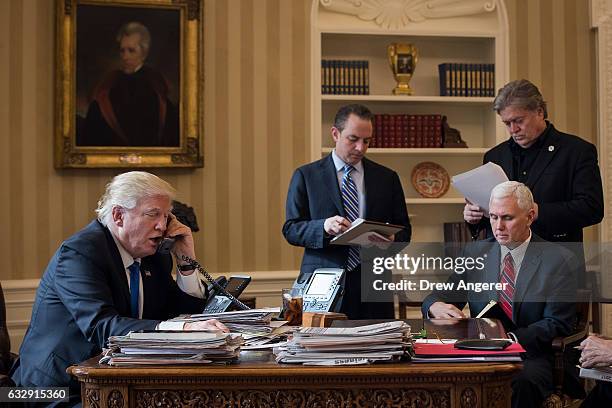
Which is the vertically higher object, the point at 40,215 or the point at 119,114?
the point at 119,114

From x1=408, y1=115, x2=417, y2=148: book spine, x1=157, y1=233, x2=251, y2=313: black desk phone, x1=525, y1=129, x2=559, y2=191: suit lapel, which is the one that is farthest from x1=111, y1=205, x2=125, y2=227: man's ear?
x1=408, y1=115, x2=417, y2=148: book spine

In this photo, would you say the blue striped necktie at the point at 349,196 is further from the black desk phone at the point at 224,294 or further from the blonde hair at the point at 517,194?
the black desk phone at the point at 224,294

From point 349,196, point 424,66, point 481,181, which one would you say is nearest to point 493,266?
point 481,181

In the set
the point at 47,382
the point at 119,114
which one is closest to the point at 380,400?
the point at 47,382

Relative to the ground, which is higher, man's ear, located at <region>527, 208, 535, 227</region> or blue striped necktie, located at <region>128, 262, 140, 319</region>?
man's ear, located at <region>527, 208, 535, 227</region>

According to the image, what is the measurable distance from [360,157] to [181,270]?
3.96 ft

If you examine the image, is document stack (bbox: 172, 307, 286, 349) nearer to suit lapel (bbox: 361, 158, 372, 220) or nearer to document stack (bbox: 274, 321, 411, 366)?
document stack (bbox: 274, 321, 411, 366)

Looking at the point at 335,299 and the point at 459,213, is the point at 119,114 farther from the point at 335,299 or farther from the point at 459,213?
the point at 335,299

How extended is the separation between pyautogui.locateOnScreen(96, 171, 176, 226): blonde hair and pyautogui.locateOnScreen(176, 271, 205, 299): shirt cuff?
1.52ft

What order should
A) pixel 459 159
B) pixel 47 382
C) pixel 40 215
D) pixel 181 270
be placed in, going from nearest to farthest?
pixel 47 382
pixel 181 270
pixel 40 215
pixel 459 159

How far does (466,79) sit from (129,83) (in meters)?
2.32

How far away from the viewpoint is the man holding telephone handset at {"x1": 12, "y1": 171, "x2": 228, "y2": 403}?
263 centimetres

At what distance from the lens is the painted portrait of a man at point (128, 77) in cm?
553

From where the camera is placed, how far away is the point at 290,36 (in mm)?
5832
